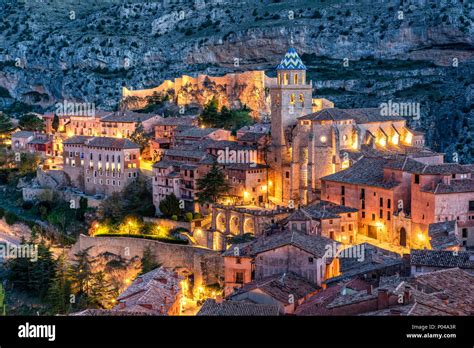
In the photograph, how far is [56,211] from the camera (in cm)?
5219

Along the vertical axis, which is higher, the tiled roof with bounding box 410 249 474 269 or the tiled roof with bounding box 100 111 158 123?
the tiled roof with bounding box 100 111 158 123

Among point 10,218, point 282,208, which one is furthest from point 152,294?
point 10,218

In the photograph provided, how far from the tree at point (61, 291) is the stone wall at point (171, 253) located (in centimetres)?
257

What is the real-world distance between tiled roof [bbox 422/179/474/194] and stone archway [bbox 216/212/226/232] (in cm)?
1030

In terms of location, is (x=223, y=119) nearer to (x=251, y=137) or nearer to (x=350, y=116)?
(x=251, y=137)

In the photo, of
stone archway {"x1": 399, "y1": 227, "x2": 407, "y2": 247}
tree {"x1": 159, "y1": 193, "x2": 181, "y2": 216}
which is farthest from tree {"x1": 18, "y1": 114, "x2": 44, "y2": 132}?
stone archway {"x1": 399, "y1": 227, "x2": 407, "y2": 247}

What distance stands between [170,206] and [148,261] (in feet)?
17.6

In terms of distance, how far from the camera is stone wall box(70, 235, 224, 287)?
3681cm

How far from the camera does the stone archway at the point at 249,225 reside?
38000 millimetres

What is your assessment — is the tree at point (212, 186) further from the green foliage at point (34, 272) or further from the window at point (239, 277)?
the window at point (239, 277)

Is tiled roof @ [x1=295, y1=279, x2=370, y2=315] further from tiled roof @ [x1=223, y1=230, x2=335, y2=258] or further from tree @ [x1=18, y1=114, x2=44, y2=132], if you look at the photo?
tree @ [x1=18, y1=114, x2=44, y2=132]

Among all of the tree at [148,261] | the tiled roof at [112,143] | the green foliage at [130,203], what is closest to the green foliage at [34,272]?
the green foliage at [130,203]

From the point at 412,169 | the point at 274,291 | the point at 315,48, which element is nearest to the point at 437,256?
the point at 274,291
